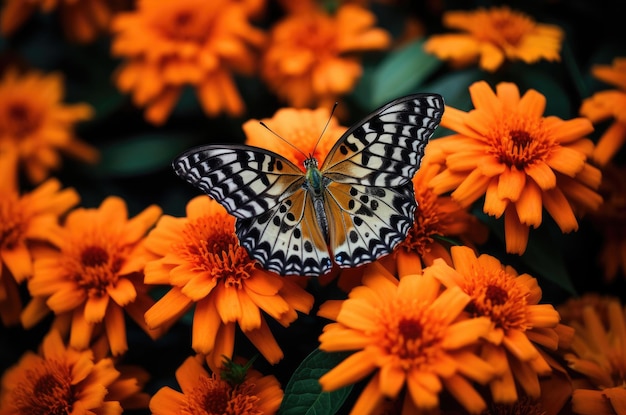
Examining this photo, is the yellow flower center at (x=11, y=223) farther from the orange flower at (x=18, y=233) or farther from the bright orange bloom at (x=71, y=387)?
the bright orange bloom at (x=71, y=387)

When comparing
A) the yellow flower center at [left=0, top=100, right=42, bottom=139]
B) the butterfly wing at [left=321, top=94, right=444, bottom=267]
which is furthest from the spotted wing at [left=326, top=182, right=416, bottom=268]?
the yellow flower center at [left=0, top=100, right=42, bottom=139]

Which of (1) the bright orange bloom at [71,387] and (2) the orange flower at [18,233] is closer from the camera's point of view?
(1) the bright orange bloom at [71,387]

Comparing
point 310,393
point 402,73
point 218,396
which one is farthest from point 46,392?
point 402,73

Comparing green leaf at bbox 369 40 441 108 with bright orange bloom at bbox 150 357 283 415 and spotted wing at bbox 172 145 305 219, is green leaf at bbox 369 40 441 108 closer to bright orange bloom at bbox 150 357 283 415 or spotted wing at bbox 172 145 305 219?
spotted wing at bbox 172 145 305 219

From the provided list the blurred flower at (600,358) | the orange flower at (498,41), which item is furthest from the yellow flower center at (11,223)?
the blurred flower at (600,358)

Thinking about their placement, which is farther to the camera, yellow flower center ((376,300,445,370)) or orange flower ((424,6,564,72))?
orange flower ((424,6,564,72))
